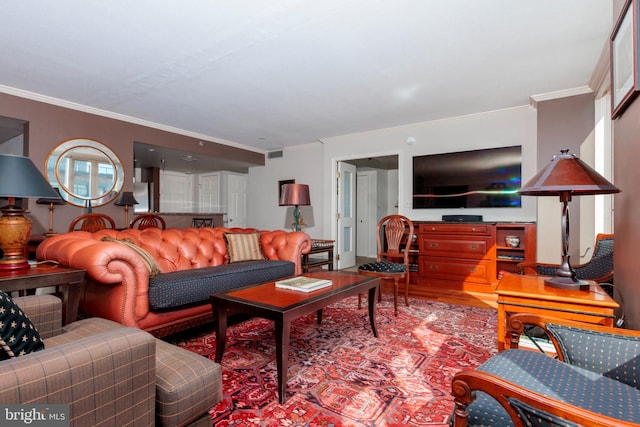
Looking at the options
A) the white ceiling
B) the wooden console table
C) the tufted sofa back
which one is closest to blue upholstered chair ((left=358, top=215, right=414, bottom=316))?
the tufted sofa back

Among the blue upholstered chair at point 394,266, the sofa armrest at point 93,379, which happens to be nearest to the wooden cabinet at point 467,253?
the blue upholstered chair at point 394,266

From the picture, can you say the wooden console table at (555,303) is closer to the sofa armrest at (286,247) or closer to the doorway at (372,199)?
the sofa armrest at (286,247)

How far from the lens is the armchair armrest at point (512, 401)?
0.70m

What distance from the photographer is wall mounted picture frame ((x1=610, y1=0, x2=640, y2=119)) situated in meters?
1.32

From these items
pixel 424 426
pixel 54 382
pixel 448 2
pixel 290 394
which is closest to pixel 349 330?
pixel 290 394

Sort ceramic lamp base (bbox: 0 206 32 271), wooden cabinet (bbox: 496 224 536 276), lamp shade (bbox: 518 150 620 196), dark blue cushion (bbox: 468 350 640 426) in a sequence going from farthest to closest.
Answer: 1. wooden cabinet (bbox: 496 224 536 276)
2. ceramic lamp base (bbox: 0 206 32 271)
3. lamp shade (bbox: 518 150 620 196)
4. dark blue cushion (bbox: 468 350 640 426)

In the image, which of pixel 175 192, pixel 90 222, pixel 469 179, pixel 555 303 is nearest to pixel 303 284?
pixel 555 303

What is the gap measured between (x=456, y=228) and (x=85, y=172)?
16.9ft

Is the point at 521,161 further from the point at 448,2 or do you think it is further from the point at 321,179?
the point at 321,179

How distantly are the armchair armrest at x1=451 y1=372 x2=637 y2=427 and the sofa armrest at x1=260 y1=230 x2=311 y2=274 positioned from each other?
287cm

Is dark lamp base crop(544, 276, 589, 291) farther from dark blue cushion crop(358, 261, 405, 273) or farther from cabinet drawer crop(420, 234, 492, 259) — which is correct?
cabinet drawer crop(420, 234, 492, 259)

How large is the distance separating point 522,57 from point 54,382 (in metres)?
3.91

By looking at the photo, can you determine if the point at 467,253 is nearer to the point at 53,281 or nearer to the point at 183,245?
the point at 183,245

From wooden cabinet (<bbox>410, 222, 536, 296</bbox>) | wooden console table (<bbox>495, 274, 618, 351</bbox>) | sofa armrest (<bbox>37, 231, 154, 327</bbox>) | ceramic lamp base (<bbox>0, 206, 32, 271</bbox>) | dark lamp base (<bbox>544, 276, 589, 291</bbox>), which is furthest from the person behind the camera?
wooden cabinet (<bbox>410, 222, 536, 296</bbox>)
